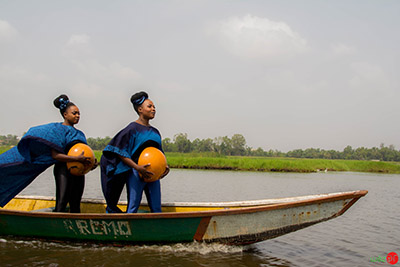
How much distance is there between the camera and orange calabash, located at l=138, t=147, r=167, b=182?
15.0 feet

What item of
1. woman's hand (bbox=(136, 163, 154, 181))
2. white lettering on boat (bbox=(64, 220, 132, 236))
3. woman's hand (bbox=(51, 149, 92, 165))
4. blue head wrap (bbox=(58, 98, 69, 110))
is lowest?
white lettering on boat (bbox=(64, 220, 132, 236))

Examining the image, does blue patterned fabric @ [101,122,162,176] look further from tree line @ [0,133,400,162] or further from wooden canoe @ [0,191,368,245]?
tree line @ [0,133,400,162]

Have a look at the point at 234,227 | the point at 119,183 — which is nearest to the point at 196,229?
the point at 234,227

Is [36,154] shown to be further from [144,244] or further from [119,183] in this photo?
[144,244]

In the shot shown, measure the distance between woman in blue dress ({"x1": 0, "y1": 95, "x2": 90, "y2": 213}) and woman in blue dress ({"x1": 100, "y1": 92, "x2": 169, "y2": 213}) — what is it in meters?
0.45

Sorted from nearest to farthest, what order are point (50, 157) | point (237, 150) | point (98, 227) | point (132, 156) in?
point (132, 156), point (98, 227), point (50, 157), point (237, 150)

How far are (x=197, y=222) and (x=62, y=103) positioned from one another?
2.47m

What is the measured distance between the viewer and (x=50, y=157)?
5020 millimetres

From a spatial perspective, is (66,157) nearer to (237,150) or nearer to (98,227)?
(98,227)

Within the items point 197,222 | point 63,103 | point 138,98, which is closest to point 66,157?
point 63,103

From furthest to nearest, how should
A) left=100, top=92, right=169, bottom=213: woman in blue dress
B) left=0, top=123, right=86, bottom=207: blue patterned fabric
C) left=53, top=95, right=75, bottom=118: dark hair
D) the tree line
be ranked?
the tree line, left=53, top=95, right=75, bottom=118: dark hair, left=0, top=123, right=86, bottom=207: blue patterned fabric, left=100, top=92, right=169, bottom=213: woman in blue dress

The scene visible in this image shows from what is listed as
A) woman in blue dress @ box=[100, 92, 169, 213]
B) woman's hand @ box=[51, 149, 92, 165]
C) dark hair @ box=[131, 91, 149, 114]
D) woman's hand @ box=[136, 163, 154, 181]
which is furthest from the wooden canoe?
dark hair @ box=[131, 91, 149, 114]

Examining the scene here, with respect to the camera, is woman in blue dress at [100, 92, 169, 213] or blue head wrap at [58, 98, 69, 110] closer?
woman in blue dress at [100, 92, 169, 213]

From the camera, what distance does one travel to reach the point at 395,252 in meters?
5.92
